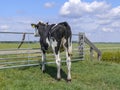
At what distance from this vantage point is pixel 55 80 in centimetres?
1186

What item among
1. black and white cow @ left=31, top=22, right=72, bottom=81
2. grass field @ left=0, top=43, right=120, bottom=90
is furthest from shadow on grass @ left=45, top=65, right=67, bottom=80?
black and white cow @ left=31, top=22, right=72, bottom=81

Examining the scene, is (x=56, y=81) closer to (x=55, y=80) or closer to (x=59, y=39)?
(x=55, y=80)

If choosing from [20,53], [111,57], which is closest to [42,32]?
[20,53]

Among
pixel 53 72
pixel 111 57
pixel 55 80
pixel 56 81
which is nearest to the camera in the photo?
pixel 56 81

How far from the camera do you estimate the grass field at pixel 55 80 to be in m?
10.3

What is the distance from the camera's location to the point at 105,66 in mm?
16281

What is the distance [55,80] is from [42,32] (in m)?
2.42

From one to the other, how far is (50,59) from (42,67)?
2.29 metres

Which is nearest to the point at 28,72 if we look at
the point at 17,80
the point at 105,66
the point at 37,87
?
the point at 17,80

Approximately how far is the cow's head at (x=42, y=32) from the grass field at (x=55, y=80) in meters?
1.17

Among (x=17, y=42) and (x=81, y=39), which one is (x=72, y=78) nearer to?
(x=17, y=42)

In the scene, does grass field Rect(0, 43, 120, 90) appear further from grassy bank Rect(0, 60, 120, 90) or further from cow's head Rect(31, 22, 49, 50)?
cow's head Rect(31, 22, 49, 50)

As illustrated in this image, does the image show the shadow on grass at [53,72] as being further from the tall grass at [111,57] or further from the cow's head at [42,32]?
the tall grass at [111,57]

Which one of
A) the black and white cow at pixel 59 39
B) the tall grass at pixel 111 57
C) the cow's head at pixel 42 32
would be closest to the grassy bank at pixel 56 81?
the black and white cow at pixel 59 39
